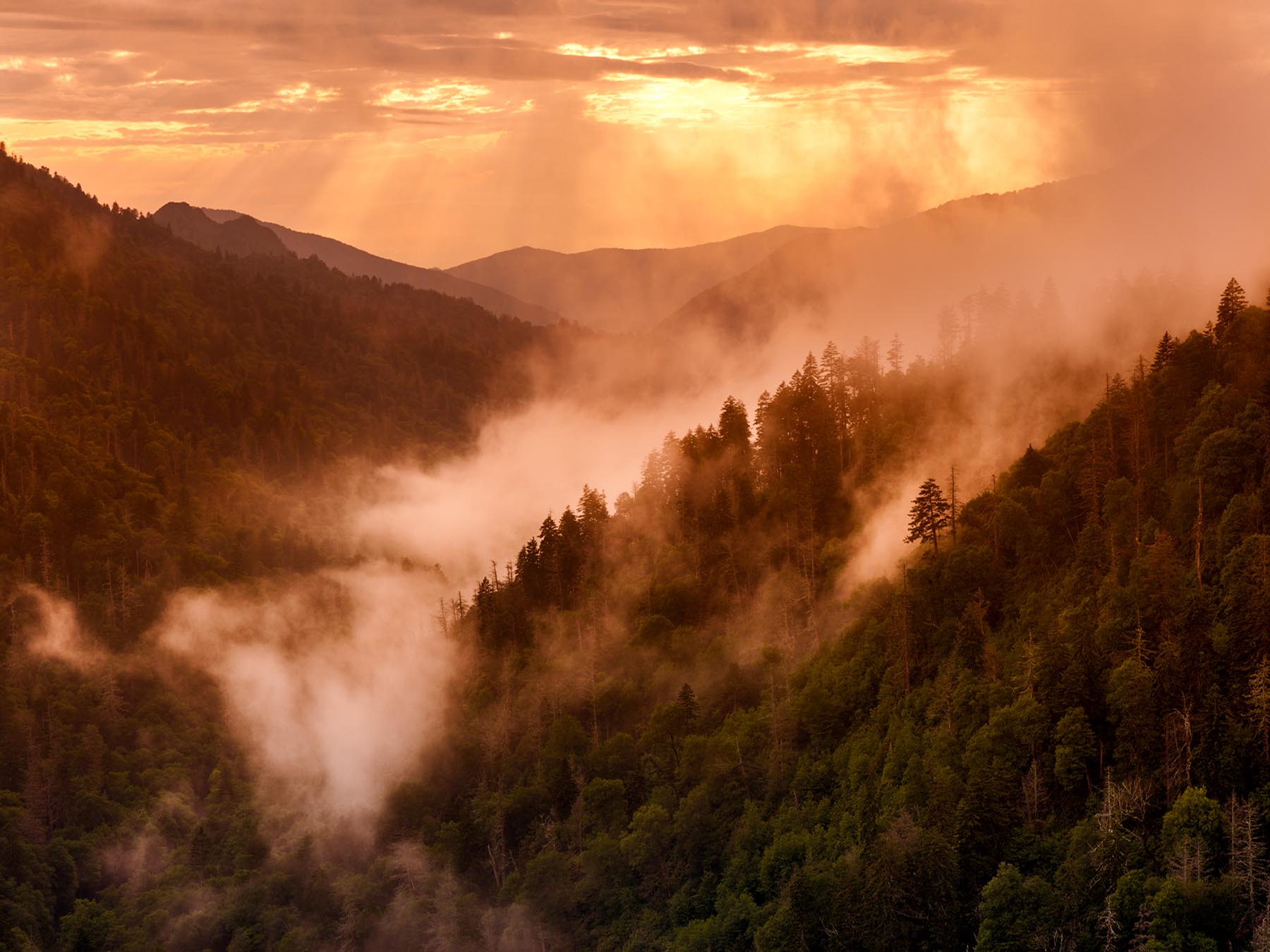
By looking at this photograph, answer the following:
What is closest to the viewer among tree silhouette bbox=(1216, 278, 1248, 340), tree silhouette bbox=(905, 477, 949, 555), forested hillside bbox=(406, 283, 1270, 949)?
forested hillside bbox=(406, 283, 1270, 949)

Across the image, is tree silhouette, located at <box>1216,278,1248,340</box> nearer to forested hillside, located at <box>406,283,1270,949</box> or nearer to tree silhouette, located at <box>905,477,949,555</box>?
forested hillside, located at <box>406,283,1270,949</box>

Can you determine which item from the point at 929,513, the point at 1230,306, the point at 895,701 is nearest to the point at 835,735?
the point at 895,701

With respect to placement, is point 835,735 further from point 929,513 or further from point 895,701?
point 929,513

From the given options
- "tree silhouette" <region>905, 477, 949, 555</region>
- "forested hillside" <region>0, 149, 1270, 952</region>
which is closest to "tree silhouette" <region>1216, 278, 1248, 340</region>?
"forested hillside" <region>0, 149, 1270, 952</region>

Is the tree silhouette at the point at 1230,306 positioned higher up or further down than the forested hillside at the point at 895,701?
higher up

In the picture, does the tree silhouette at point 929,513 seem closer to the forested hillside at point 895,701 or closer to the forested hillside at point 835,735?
the forested hillside at point 835,735

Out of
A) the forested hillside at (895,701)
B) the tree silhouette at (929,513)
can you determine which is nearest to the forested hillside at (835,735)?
the forested hillside at (895,701)

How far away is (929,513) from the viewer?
13462cm

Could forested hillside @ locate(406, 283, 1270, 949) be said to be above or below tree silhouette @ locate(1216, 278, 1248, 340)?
below

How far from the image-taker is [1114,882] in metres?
91.1

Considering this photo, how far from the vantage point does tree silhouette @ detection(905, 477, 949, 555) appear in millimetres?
133375

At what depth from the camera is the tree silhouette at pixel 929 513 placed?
438 ft

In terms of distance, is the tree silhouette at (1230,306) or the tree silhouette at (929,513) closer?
the tree silhouette at (1230,306)

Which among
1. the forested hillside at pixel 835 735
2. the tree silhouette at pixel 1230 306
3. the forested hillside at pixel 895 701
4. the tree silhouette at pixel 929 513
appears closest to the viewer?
the forested hillside at pixel 895 701
